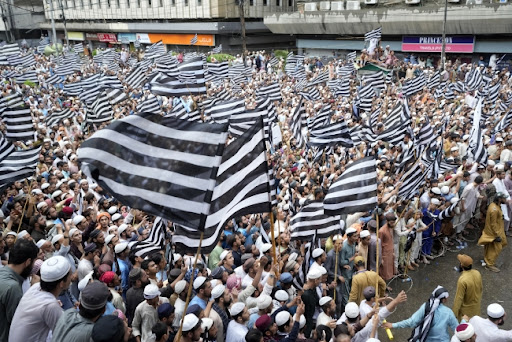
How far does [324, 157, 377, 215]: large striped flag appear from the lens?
259 inches

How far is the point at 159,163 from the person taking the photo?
4.02 metres

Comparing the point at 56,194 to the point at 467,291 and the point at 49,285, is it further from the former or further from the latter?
the point at 467,291

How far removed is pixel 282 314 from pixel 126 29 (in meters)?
59.2

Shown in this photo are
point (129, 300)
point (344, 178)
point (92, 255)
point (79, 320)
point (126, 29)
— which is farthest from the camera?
point (126, 29)

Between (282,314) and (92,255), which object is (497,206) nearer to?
(282,314)

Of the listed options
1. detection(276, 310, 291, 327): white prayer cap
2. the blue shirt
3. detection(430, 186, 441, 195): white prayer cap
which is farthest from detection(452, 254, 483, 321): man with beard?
detection(430, 186, 441, 195): white prayer cap

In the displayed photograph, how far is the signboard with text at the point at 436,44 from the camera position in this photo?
34.5 m

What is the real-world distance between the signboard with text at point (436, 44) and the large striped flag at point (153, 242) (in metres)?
33.9

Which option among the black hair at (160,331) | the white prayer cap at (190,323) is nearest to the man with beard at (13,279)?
the black hair at (160,331)

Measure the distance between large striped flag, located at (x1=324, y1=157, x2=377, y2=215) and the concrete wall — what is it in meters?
31.6

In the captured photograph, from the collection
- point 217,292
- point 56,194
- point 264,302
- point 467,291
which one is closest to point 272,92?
point 56,194

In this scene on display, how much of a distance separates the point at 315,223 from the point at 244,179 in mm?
3082

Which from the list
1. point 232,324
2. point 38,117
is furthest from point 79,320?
point 38,117

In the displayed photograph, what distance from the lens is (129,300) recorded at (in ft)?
18.2
